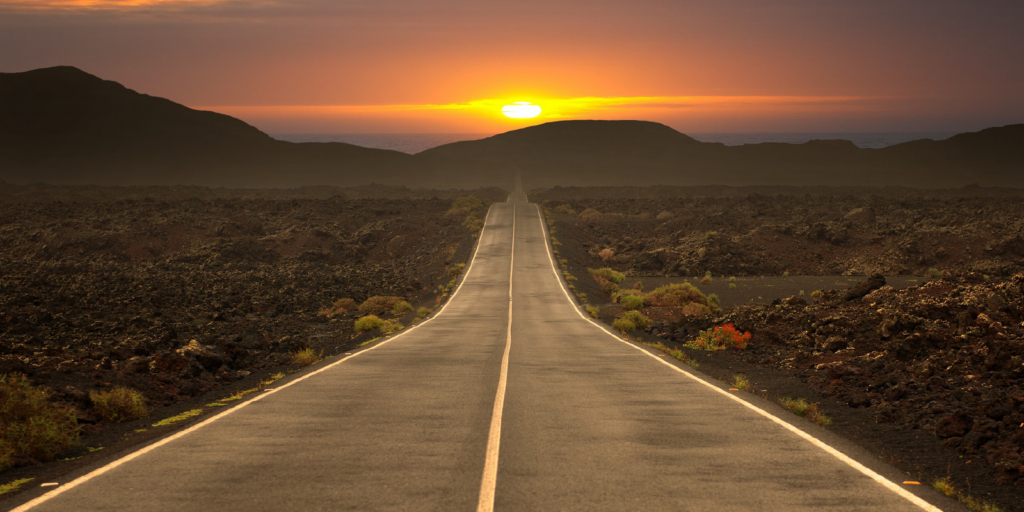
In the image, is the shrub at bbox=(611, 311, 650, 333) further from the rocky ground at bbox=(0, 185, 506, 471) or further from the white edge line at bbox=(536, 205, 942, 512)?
the rocky ground at bbox=(0, 185, 506, 471)

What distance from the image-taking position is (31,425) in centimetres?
1096

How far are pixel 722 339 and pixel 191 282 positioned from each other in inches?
1356

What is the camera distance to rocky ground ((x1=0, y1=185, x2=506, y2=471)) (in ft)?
60.4

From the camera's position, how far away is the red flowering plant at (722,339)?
24422mm

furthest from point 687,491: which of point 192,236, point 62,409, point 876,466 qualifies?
point 192,236

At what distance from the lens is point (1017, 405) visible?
38.1 ft

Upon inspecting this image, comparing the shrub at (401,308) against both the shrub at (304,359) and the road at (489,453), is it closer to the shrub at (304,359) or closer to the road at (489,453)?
the shrub at (304,359)

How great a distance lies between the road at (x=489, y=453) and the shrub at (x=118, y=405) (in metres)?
2.30

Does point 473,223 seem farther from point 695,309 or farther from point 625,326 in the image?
point 625,326

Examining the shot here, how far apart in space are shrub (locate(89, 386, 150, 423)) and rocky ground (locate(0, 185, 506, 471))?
0.74 ft

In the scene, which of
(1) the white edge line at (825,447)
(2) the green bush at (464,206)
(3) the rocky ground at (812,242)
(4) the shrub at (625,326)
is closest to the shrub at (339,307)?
(4) the shrub at (625,326)

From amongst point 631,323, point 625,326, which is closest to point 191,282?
point 625,326

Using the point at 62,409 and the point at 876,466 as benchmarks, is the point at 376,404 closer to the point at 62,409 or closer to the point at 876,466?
the point at 62,409

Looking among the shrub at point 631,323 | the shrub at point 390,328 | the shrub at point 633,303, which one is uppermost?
the shrub at point 390,328
